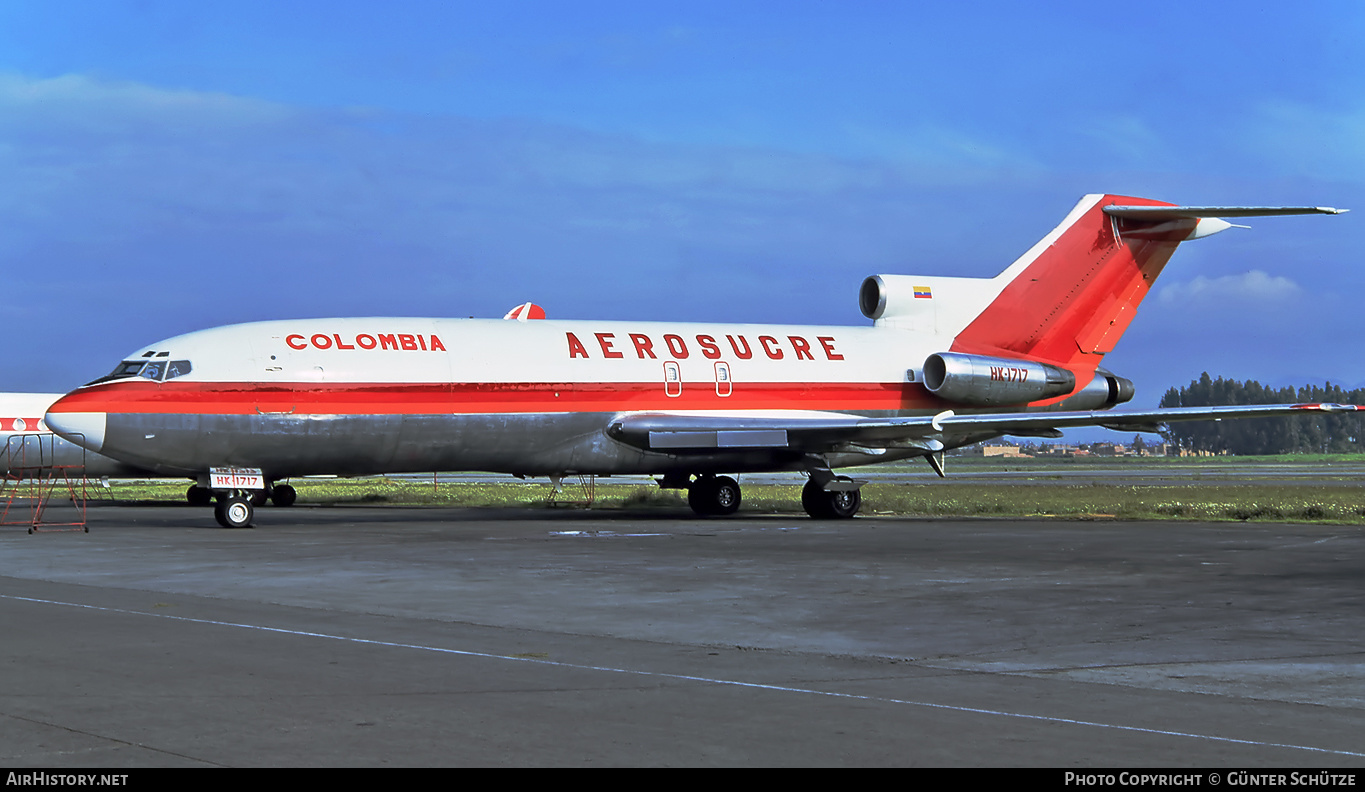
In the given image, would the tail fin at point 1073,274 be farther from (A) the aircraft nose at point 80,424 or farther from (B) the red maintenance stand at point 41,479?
(B) the red maintenance stand at point 41,479

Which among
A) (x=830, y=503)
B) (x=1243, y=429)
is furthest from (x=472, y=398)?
(x=1243, y=429)

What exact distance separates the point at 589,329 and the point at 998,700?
74.8 feet

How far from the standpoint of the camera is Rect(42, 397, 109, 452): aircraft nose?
2453cm

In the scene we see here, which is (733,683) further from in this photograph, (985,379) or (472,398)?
(985,379)

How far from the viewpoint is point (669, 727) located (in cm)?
696

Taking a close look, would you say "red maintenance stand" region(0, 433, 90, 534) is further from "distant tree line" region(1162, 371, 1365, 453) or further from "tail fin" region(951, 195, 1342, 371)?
"distant tree line" region(1162, 371, 1365, 453)

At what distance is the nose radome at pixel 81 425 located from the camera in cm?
2453

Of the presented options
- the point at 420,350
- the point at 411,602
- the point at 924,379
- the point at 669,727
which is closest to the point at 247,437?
the point at 420,350

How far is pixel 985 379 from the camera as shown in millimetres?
32688

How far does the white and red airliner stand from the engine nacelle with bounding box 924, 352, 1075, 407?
0.05 m

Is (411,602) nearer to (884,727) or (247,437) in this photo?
(884,727)

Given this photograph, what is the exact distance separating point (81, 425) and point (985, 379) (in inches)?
787

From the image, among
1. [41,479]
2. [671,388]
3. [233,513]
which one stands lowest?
[233,513]

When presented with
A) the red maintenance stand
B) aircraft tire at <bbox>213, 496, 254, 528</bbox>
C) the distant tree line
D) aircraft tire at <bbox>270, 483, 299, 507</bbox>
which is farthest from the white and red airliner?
the distant tree line
